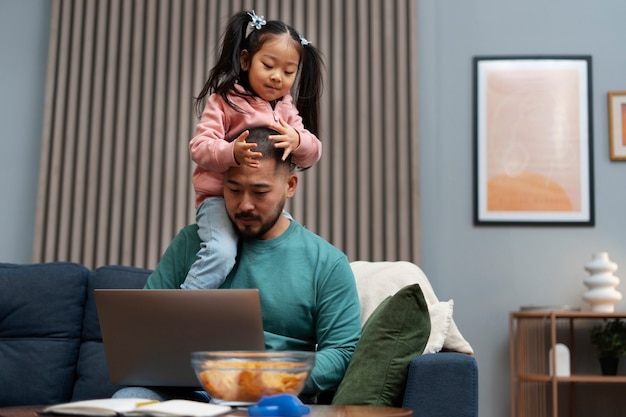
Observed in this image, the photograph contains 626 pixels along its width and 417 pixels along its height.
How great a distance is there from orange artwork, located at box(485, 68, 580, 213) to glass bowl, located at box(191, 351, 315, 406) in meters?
3.03

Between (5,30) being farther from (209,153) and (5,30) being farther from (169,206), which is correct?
(209,153)

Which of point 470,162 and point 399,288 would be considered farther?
point 470,162

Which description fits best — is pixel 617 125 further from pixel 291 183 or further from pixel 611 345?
pixel 291 183

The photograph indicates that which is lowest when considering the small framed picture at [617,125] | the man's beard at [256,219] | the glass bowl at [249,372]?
the glass bowl at [249,372]

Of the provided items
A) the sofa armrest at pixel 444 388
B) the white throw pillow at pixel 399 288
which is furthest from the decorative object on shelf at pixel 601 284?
the sofa armrest at pixel 444 388

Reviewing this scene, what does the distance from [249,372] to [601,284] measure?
2940 mm

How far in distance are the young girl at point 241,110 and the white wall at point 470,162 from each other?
2.20 metres

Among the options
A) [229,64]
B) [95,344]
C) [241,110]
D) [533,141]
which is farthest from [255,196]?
[533,141]

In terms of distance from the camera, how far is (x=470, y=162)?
4.20 m

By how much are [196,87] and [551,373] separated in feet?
7.60

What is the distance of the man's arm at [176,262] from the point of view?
76.0 inches

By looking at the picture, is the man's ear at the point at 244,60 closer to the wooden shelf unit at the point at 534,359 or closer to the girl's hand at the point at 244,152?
the girl's hand at the point at 244,152

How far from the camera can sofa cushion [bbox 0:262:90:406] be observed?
2801mm

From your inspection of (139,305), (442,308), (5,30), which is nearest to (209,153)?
(139,305)
